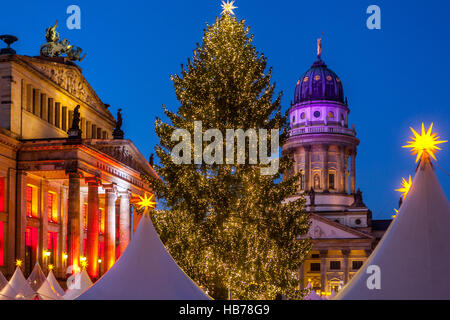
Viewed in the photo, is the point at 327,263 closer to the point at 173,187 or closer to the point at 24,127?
the point at 24,127

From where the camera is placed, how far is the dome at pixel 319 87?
354 ft

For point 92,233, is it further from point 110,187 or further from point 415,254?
point 415,254

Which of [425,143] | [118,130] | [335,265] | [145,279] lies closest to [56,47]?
[118,130]

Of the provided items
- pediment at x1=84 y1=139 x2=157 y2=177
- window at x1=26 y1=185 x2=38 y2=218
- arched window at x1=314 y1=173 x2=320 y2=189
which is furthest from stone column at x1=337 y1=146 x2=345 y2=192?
window at x1=26 y1=185 x2=38 y2=218

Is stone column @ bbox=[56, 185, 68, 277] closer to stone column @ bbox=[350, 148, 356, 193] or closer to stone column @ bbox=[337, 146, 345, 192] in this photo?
stone column @ bbox=[337, 146, 345, 192]

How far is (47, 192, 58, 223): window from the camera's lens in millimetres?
46391

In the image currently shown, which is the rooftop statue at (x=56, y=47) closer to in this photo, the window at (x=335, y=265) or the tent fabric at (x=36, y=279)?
the tent fabric at (x=36, y=279)

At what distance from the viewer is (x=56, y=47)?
157 ft

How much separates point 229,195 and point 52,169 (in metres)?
18.3

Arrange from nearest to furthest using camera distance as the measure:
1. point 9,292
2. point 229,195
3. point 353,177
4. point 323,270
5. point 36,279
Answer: point 229,195, point 9,292, point 36,279, point 323,270, point 353,177

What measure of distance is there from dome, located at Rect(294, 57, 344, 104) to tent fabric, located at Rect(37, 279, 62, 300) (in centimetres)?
8196

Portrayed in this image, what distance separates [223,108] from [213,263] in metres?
6.37

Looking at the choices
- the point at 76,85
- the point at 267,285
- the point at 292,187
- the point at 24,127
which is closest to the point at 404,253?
the point at 267,285

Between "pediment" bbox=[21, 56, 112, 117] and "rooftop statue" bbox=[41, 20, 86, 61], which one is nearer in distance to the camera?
"pediment" bbox=[21, 56, 112, 117]
